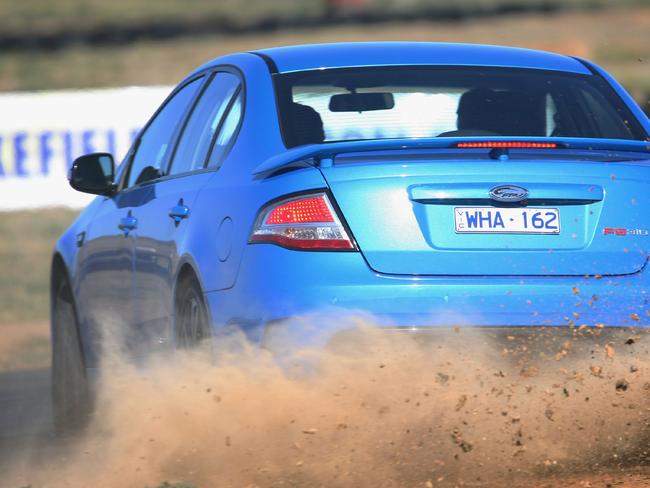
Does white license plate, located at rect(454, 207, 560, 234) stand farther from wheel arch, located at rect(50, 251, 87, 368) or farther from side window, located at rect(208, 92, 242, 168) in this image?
wheel arch, located at rect(50, 251, 87, 368)

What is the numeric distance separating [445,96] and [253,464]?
1861 millimetres

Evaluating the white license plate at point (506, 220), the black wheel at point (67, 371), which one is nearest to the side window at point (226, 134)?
the white license plate at point (506, 220)

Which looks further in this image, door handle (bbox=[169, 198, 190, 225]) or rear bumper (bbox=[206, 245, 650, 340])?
door handle (bbox=[169, 198, 190, 225])

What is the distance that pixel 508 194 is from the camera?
189 inches

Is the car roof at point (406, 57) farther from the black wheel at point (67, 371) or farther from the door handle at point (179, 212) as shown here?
the black wheel at point (67, 371)

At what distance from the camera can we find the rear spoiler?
193 inches

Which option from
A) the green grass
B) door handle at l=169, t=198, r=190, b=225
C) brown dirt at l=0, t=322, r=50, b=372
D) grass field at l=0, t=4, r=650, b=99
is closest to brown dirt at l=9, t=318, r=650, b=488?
door handle at l=169, t=198, r=190, b=225

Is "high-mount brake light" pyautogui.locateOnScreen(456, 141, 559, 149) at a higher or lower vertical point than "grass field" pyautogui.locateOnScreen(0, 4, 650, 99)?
higher

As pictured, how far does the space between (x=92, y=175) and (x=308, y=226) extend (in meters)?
2.62

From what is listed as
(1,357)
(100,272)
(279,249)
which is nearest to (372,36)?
(1,357)

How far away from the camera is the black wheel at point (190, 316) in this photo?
5.30m

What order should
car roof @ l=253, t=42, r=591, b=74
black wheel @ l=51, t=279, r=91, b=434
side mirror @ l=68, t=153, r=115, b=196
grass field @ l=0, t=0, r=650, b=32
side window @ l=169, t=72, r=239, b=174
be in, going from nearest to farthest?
1. car roof @ l=253, t=42, r=591, b=74
2. side window @ l=169, t=72, r=239, b=174
3. side mirror @ l=68, t=153, r=115, b=196
4. black wheel @ l=51, t=279, r=91, b=434
5. grass field @ l=0, t=0, r=650, b=32

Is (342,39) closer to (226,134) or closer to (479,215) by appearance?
(226,134)

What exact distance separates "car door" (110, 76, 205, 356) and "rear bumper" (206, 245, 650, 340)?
1.19 meters
